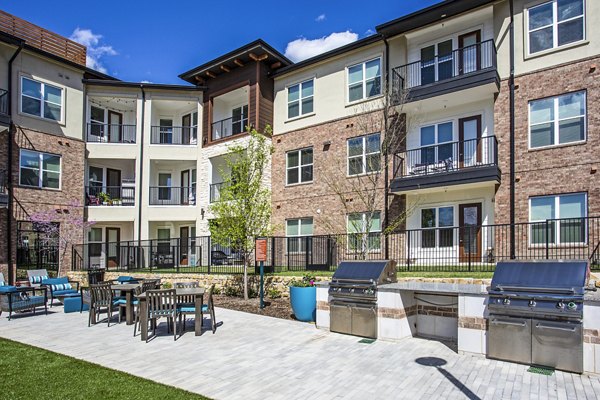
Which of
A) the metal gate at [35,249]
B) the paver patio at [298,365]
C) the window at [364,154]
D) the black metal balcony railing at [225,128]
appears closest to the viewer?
the paver patio at [298,365]

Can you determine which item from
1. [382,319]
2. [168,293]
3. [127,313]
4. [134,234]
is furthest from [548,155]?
[134,234]

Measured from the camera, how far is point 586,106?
46.7 ft

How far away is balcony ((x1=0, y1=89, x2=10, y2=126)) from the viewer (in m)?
18.9

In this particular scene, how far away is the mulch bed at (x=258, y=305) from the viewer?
40.1 ft

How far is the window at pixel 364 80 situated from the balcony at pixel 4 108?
15183 millimetres

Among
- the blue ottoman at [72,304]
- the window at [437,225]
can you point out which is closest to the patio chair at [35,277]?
the blue ottoman at [72,304]

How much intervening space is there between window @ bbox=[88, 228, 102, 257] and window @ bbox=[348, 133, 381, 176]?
1505cm

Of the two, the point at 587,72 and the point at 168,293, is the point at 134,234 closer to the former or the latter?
the point at 168,293

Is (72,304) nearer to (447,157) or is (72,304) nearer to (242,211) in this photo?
(242,211)

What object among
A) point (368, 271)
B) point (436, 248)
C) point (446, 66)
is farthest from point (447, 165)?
point (368, 271)

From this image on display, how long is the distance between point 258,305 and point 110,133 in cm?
1783

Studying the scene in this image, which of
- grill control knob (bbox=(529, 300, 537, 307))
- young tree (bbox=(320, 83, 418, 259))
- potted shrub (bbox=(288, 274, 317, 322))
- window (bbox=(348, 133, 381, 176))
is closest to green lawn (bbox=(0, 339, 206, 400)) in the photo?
grill control knob (bbox=(529, 300, 537, 307))

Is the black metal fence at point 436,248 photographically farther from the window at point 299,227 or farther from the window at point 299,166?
the window at point 299,166

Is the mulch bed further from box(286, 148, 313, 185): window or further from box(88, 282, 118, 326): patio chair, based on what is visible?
box(286, 148, 313, 185): window
